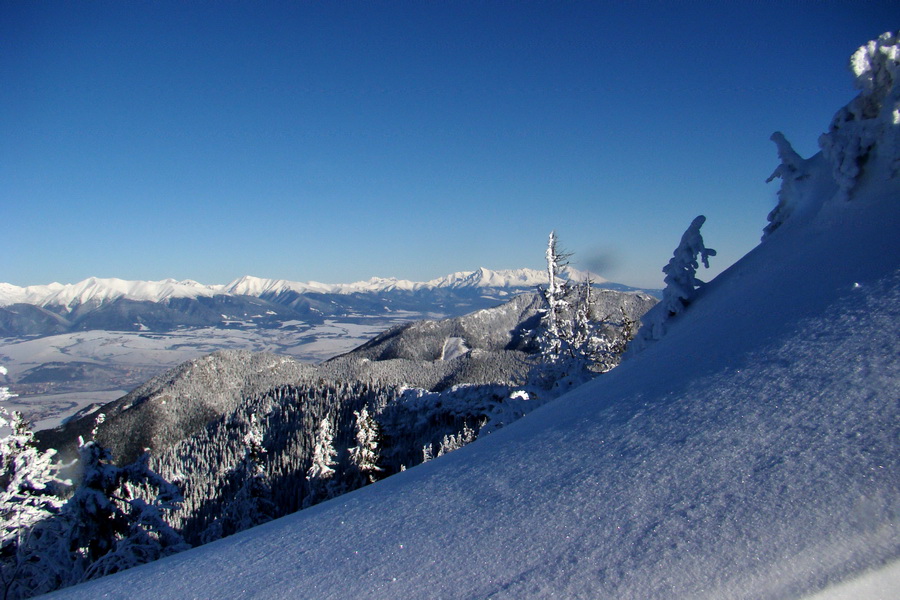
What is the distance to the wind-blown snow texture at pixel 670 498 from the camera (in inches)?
88.7

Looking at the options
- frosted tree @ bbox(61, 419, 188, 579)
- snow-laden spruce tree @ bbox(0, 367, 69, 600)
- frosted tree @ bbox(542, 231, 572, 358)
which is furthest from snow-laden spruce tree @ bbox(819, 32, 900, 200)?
frosted tree @ bbox(61, 419, 188, 579)

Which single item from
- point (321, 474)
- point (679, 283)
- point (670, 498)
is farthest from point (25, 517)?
point (321, 474)

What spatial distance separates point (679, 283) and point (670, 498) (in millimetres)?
7384

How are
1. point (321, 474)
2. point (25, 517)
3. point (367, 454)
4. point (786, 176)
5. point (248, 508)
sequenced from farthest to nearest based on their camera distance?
point (321, 474) < point (367, 454) < point (248, 508) < point (25, 517) < point (786, 176)

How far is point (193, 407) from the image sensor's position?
12938 cm

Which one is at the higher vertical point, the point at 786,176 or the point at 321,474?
the point at 786,176

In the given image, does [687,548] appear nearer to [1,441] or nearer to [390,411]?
[1,441]

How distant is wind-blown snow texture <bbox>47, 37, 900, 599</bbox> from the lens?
2.25 m

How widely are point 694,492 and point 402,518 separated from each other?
2133 millimetres

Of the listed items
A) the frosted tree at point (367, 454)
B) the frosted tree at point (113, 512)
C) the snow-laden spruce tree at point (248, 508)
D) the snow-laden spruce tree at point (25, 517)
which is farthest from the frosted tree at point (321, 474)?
the snow-laden spruce tree at point (25, 517)

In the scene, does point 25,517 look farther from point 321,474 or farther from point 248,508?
point 321,474

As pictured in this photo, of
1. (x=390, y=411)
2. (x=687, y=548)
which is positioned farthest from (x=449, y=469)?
(x=390, y=411)

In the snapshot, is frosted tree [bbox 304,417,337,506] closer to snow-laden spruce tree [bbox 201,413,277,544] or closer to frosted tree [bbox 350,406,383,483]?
frosted tree [bbox 350,406,383,483]

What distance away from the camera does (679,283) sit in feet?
29.9
